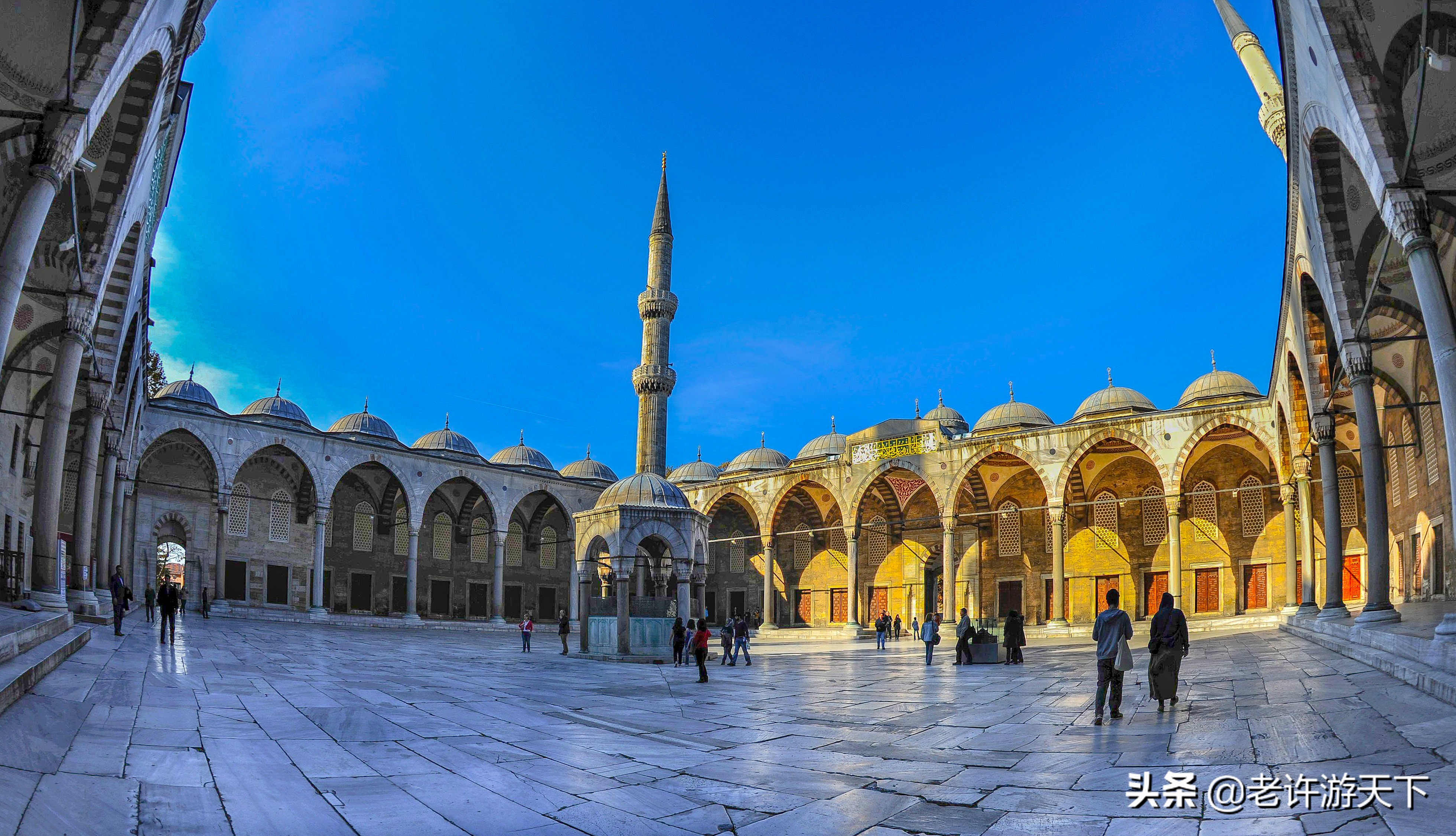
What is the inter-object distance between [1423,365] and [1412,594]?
172 inches

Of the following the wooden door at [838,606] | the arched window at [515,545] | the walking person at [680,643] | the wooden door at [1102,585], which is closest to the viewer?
the walking person at [680,643]

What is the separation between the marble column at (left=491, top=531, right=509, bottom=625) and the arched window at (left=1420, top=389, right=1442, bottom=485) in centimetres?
2496

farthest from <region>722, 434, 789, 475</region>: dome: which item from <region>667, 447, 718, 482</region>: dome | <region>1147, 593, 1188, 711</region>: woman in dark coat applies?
<region>1147, 593, 1188, 711</region>: woman in dark coat

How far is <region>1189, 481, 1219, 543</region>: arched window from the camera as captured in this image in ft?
81.4

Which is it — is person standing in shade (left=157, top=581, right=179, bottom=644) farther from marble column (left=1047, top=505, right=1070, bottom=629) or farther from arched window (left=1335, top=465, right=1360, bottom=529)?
arched window (left=1335, top=465, right=1360, bottom=529)

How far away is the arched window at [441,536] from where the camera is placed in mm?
33281

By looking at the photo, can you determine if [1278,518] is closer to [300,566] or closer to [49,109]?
[49,109]

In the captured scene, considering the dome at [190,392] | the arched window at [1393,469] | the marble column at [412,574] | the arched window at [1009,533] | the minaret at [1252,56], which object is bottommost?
the marble column at [412,574]

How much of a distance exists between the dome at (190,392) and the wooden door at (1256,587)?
1195 inches

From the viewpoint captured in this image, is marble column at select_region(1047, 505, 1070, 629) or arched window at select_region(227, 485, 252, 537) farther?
arched window at select_region(227, 485, 252, 537)

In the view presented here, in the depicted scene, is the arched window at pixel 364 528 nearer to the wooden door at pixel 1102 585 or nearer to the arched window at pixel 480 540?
the arched window at pixel 480 540

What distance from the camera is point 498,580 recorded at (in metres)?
30.8

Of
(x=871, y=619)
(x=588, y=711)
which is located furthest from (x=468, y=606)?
(x=588, y=711)

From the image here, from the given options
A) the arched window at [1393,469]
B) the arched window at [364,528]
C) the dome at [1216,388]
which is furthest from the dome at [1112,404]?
the arched window at [364,528]
